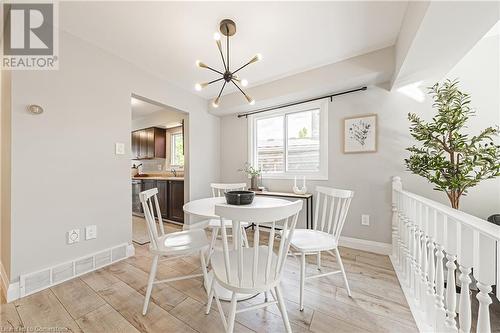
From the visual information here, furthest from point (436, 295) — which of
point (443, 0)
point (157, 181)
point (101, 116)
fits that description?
point (157, 181)

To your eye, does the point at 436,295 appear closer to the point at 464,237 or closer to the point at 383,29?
the point at 464,237

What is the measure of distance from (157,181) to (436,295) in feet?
14.2

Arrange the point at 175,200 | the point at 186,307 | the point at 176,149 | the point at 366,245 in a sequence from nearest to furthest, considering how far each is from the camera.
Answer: the point at 186,307 → the point at 366,245 → the point at 175,200 → the point at 176,149

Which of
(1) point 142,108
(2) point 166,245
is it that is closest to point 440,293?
(2) point 166,245

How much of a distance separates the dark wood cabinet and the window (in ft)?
3.78

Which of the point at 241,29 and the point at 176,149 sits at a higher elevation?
the point at 241,29

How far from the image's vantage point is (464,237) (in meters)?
0.91

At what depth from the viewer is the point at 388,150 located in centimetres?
247

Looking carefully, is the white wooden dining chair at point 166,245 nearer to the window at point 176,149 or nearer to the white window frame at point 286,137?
the white window frame at point 286,137

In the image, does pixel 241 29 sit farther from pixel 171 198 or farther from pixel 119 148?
pixel 171 198

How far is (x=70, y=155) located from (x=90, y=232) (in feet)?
2.79

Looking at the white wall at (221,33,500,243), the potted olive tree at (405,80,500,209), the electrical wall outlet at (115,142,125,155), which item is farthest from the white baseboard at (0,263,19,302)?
the potted olive tree at (405,80,500,209)

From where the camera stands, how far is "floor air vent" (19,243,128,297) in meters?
1.68

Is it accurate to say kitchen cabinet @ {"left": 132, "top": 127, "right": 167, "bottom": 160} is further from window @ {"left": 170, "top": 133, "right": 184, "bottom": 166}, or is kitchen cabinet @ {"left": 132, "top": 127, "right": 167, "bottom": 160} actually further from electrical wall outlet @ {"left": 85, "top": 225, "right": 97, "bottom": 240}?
electrical wall outlet @ {"left": 85, "top": 225, "right": 97, "bottom": 240}
